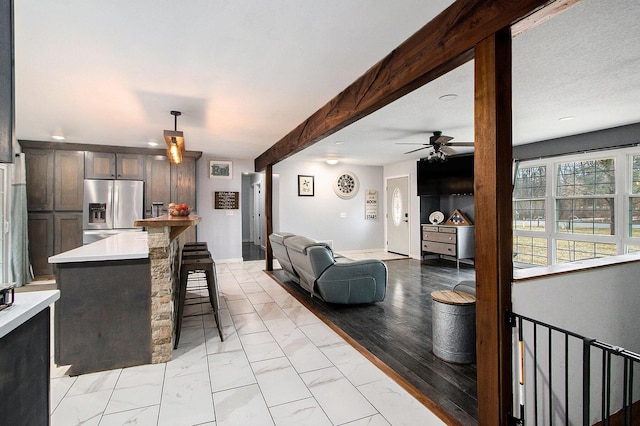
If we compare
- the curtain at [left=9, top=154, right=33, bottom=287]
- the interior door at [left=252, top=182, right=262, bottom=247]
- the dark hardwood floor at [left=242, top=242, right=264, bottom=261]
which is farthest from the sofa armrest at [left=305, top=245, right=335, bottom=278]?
the interior door at [left=252, top=182, right=262, bottom=247]

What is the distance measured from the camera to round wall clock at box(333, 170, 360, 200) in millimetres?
8195

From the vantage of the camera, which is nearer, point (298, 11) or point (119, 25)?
point (298, 11)

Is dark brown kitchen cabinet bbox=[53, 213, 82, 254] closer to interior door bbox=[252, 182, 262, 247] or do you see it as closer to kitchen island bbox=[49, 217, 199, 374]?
kitchen island bbox=[49, 217, 199, 374]

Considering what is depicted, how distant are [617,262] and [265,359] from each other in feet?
9.05

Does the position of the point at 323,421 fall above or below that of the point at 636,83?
below

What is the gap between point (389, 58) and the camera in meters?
2.33

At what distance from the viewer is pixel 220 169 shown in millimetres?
6969

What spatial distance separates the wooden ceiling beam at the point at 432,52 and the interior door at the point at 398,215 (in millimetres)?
5060

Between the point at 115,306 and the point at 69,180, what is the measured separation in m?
4.27

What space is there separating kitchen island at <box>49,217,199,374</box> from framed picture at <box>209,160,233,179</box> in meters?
4.34

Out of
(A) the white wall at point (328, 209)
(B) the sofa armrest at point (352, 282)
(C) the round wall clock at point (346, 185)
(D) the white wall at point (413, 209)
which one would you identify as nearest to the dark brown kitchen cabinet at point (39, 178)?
(A) the white wall at point (328, 209)

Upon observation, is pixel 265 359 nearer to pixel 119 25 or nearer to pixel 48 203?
pixel 119 25

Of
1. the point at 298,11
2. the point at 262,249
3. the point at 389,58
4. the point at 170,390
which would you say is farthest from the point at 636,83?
the point at 262,249

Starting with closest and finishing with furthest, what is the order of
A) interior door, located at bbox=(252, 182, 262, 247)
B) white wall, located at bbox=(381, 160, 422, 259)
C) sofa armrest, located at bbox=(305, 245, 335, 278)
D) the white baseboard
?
1. sofa armrest, located at bbox=(305, 245, 335, 278)
2. the white baseboard
3. white wall, located at bbox=(381, 160, 422, 259)
4. interior door, located at bbox=(252, 182, 262, 247)
